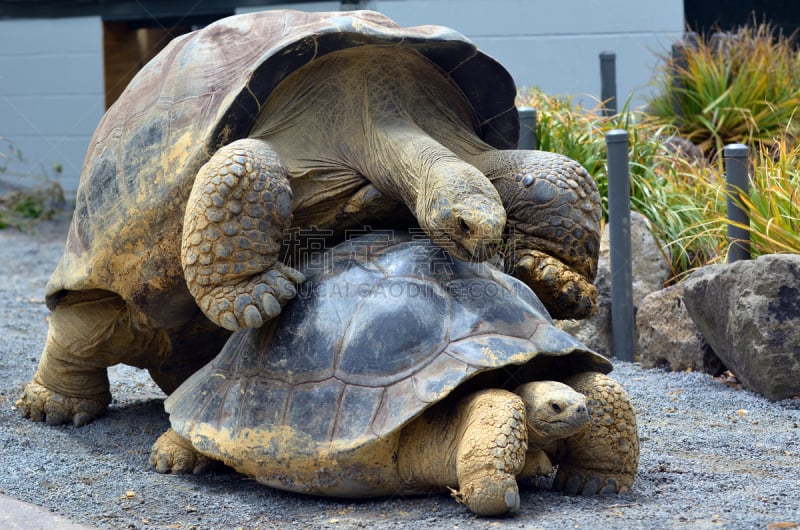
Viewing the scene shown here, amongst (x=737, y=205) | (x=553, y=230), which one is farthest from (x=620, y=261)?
(x=553, y=230)

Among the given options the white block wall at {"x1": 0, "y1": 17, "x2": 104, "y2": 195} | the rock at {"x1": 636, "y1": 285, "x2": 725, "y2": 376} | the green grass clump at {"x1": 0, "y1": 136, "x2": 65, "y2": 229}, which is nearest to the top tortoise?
the rock at {"x1": 636, "y1": 285, "x2": 725, "y2": 376}

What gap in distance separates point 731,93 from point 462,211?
5872 mm

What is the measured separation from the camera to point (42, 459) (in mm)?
3604

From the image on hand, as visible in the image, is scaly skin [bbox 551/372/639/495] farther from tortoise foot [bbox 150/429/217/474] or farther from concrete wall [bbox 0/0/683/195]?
concrete wall [bbox 0/0/683/195]

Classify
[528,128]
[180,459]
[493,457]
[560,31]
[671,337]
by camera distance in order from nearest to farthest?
[493,457], [180,459], [671,337], [528,128], [560,31]

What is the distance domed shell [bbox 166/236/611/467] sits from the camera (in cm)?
288

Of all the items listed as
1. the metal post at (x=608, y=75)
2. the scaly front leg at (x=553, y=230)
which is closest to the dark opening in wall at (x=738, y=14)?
the metal post at (x=608, y=75)

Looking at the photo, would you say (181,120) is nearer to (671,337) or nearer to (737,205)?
(671,337)

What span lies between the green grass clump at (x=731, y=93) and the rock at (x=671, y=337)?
9.86 feet

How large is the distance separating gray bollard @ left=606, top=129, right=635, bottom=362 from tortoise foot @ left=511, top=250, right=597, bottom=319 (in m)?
2.16

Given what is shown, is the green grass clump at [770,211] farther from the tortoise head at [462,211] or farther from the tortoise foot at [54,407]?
the tortoise foot at [54,407]

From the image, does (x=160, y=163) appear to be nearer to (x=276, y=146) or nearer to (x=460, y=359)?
(x=276, y=146)

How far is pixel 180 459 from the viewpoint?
3410mm

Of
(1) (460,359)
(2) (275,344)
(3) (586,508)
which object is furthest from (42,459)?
(3) (586,508)
